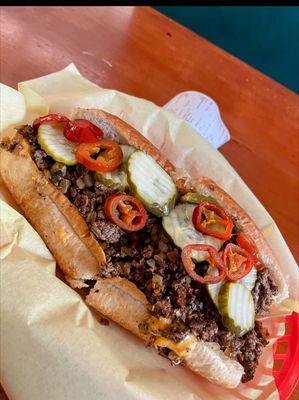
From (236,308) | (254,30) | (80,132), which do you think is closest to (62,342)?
(236,308)

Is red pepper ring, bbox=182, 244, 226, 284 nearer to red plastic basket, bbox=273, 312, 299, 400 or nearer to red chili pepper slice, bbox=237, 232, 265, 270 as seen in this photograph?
red chili pepper slice, bbox=237, 232, 265, 270

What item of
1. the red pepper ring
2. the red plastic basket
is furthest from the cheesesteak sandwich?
the red plastic basket

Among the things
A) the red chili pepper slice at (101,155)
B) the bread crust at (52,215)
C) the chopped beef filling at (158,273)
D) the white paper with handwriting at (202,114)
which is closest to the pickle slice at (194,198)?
the chopped beef filling at (158,273)

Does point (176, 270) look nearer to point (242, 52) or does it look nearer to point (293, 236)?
point (293, 236)

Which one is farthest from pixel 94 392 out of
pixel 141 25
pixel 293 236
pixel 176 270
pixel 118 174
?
pixel 141 25

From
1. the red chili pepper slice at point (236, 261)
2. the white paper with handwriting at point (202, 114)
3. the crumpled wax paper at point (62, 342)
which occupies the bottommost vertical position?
the crumpled wax paper at point (62, 342)

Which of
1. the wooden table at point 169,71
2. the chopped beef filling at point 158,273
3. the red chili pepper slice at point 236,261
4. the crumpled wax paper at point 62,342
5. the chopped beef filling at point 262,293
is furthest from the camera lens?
the wooden table at point 169,71

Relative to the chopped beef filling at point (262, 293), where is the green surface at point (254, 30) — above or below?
above

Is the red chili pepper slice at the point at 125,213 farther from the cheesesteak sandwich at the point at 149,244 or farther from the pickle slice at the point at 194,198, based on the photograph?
the pickle slice at the point at 194,198
